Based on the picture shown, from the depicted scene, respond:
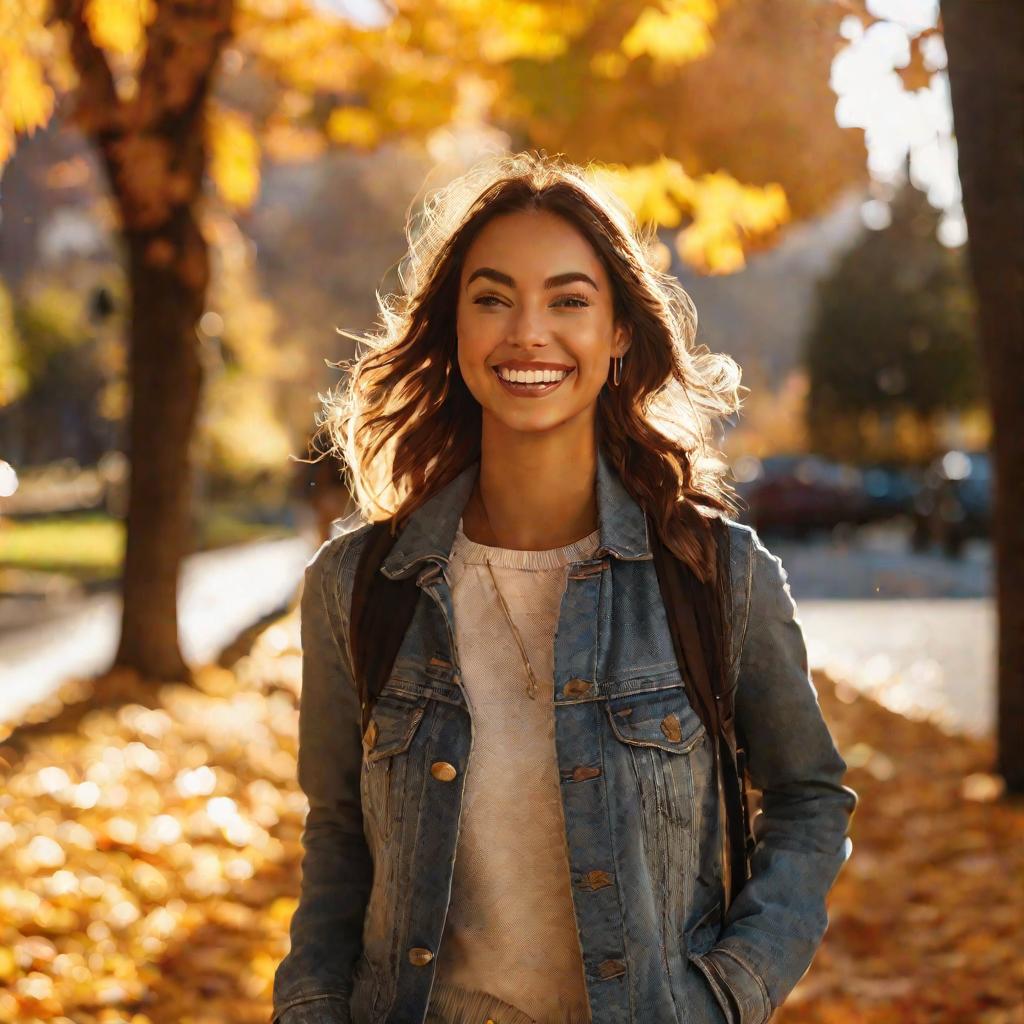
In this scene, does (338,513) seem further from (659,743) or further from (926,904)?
(659,743)

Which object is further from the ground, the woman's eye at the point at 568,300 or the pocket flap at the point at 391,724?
the woman's eye at the point at 568,300

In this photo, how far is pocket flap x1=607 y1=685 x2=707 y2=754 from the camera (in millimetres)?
→ 2203

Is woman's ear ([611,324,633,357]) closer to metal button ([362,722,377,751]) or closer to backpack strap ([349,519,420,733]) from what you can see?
backpack strap ([349,519,420,733])

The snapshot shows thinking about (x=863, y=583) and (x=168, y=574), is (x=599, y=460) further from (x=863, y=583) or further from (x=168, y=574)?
(x=863, y=583)

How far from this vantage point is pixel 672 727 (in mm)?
2223

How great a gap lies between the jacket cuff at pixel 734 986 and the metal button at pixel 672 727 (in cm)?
33

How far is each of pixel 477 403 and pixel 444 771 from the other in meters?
0.77

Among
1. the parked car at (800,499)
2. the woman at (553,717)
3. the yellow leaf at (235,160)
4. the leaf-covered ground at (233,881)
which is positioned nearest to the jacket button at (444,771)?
the woman at (553,717)

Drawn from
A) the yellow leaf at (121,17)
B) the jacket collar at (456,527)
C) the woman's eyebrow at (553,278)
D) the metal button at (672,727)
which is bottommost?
the metal button at (672,727)

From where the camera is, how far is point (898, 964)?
17.4 ft

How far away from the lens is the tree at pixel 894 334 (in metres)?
41.8

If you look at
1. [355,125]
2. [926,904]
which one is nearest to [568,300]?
[926,904]

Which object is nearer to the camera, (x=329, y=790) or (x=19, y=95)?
(x=329, y=790)

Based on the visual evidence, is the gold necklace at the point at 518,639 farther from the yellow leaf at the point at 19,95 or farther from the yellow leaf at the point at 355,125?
the yellow leaf at the point at 355,125
